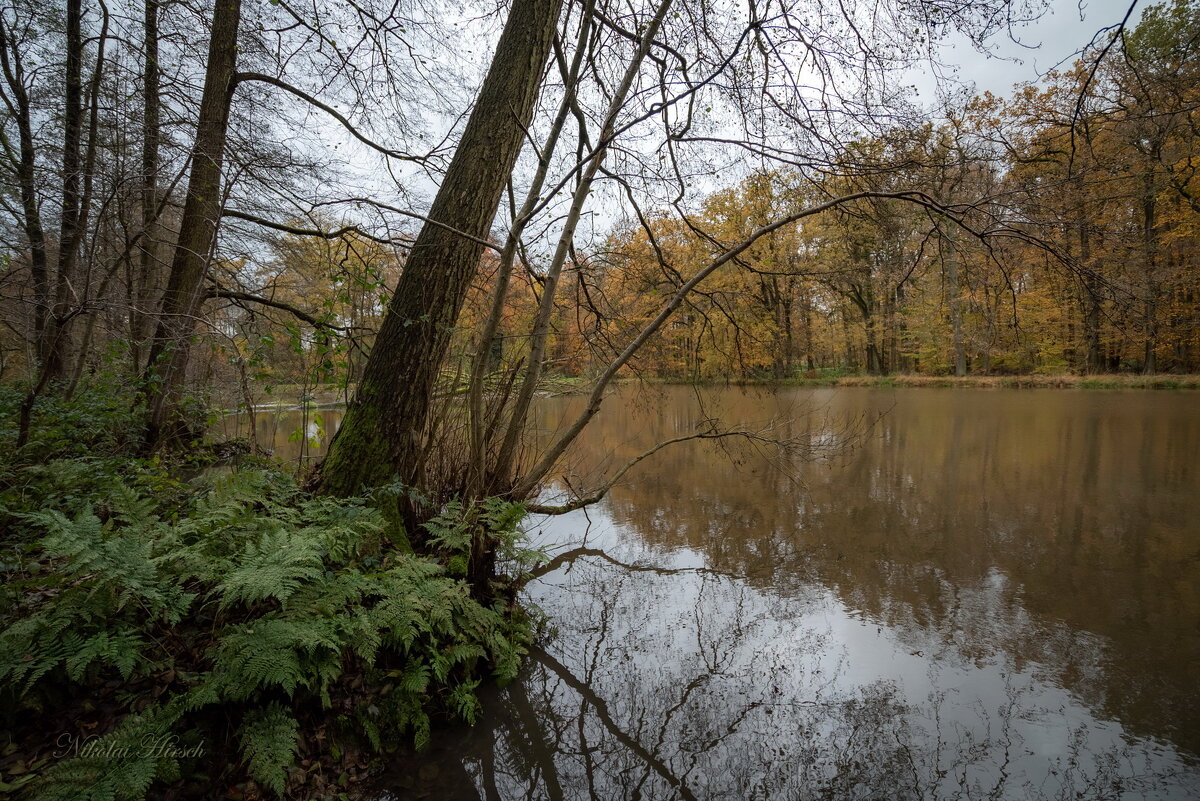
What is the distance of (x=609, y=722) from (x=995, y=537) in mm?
4370

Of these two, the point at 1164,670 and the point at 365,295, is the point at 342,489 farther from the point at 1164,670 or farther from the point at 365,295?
the point at 1164,670

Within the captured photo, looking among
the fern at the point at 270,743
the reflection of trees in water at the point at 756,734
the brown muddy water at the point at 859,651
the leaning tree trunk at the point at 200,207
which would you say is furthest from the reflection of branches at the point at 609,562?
the leaning tree trunk at the point at 200,207

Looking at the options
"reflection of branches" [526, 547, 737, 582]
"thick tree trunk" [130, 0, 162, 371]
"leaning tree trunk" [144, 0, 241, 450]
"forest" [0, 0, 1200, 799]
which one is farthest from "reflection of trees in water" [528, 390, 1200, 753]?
"leaning tree trunk" [144, 0, 241, 450]

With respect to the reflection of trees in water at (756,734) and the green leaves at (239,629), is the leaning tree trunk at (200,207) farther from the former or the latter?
the reflection of trees in water at (756,734)

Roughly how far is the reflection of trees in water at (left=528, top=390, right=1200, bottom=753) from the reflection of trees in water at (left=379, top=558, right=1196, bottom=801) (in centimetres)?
53

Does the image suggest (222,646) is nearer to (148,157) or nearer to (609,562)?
(609,562)

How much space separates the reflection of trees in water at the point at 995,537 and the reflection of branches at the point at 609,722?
5.83 feet

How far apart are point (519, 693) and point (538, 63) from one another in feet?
12.9

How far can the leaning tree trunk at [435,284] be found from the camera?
3205mm

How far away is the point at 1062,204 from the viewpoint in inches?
117

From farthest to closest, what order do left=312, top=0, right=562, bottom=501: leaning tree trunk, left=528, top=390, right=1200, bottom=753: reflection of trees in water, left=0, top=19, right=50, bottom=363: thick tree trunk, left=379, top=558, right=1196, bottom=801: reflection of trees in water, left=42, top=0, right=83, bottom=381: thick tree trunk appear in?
left=0, top=19, right=50, bottom=363: thick tree trunk → left=42, top=0, right=83, bottom=381: thick tree trunk → left=312, top=0, right=562, bottom=501: leaning tree trunk → left=528, top=390, right=1200, bottom=753: reflection of trees in water → left=379, top=558, right=1196, bottom=801: reflection of trees in water

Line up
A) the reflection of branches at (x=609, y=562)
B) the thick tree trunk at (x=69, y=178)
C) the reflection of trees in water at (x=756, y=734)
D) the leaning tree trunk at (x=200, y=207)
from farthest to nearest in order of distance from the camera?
the leaning tree trunk at (x=200, y=207), the reflection of branches at (x=609, y=562), the thick tree trunk at (x=69, y=178), the reflection of trees in water at (x=756, y=734)

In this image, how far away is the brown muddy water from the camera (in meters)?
2.25

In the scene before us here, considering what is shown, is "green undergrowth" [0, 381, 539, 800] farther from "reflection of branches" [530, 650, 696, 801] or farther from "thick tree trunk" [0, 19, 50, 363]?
"thick tree trunk" [0, 19, 50, 363]
